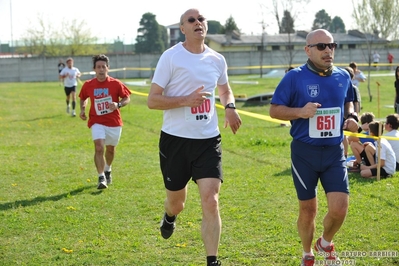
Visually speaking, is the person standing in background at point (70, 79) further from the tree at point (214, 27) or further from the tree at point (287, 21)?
the tree at point (214, 27)

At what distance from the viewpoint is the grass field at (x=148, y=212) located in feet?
21.7

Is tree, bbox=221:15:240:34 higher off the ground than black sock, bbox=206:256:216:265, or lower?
higher

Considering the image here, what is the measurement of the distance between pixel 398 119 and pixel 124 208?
5.28 m

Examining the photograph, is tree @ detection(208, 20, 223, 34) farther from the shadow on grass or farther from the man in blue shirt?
the man in blue shirt

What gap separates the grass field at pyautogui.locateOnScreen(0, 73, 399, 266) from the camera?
21.7 ft

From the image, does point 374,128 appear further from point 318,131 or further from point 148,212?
point 318,131

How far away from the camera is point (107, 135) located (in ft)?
34.6

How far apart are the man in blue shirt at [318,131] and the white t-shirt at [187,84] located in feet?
2.15

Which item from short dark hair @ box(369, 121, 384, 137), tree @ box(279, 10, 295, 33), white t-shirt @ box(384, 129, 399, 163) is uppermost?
tree @ box(279, 10, 295, 33)

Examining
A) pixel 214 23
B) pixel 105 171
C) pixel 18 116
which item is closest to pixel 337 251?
pixel 105 171

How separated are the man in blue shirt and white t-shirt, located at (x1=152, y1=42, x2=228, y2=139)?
2.15ft

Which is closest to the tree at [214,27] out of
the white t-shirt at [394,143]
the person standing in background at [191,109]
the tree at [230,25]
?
the tree at [230,25]

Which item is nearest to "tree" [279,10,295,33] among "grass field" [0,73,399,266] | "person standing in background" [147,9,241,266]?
"grass field" [0,73,399,266]

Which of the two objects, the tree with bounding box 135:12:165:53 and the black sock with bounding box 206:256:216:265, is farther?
the tree with bounding box 135:12:165:53
